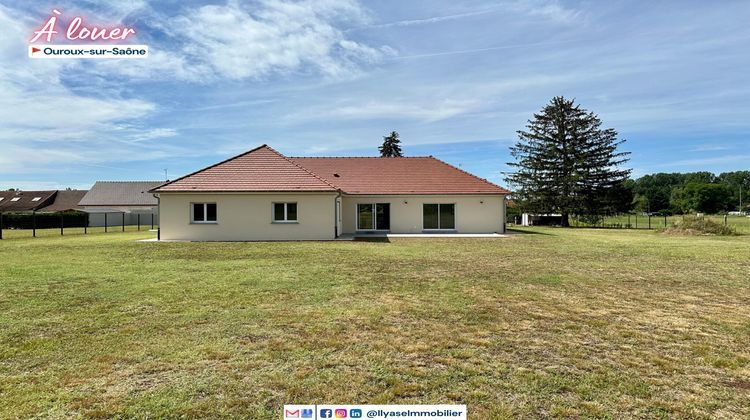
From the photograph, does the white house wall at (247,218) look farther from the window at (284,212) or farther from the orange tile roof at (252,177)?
the orange tile roof at (252,177)

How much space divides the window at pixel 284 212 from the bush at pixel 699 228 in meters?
20.9

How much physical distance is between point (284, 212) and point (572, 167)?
1010 inches

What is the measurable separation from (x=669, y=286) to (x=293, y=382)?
783 cm

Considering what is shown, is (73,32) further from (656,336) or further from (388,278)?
(656,336)

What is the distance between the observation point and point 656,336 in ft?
17.1

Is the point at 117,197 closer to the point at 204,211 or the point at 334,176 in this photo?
the point at 334,176

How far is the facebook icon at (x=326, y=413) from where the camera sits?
324 centimetres

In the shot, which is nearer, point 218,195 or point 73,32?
point 73,32

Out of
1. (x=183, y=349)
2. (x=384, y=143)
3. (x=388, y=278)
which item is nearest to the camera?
(x=183, y=349)

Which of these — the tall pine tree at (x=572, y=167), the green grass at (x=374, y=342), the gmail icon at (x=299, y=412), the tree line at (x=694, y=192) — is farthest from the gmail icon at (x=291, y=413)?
the tree line at (x=694, y=192)

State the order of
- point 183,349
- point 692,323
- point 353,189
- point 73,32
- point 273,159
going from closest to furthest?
1. point 183,349
2. point 692,323
3. point 73,32
4. point 273,159
5. point 353,189

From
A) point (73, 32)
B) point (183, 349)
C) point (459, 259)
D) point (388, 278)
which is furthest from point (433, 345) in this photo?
point (73, 32)

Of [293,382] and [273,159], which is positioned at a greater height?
[273,159]

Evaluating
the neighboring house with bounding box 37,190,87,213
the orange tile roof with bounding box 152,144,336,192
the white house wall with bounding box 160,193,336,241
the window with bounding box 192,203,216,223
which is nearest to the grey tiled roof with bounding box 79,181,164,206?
the neighboring house with bounding box 37,190,87,213
